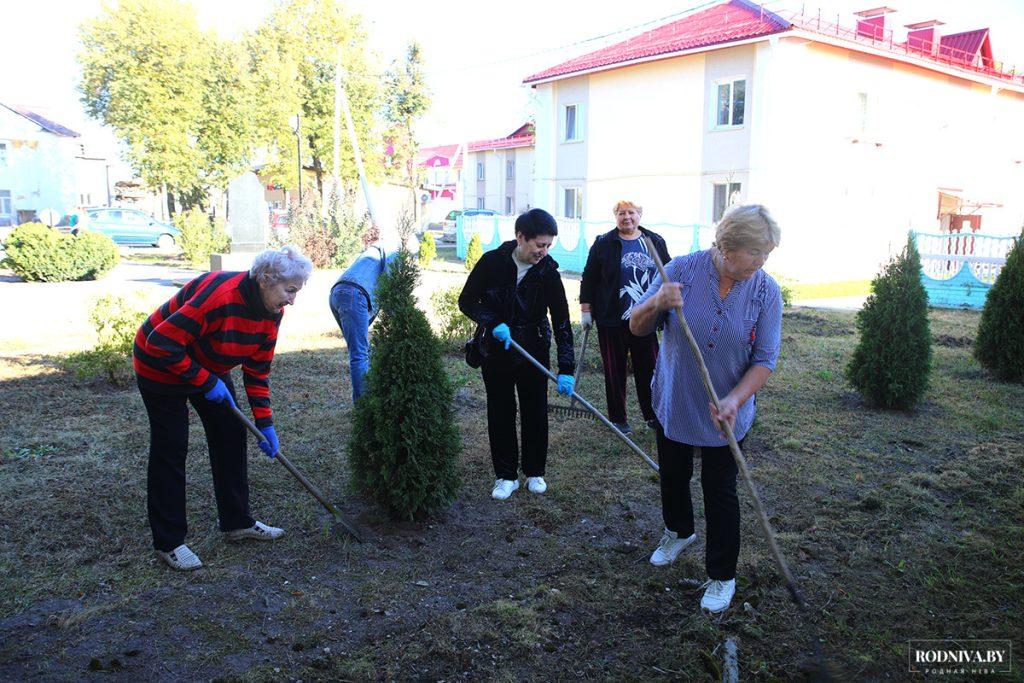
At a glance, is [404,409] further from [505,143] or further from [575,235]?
[505,143]

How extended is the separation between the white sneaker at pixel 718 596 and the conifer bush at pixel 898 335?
3.65m

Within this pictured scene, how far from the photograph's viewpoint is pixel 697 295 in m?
2.98

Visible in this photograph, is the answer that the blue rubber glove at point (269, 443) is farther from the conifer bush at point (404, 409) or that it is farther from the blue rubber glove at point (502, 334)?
the blue rubber glove at point (502, 334)

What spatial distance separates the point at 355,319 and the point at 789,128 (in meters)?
17.6

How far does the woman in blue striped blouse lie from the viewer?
2805 millimetres

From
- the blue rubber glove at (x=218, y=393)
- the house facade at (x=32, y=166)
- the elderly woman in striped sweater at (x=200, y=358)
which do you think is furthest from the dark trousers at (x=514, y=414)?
the house facade at (x=32, y=166)

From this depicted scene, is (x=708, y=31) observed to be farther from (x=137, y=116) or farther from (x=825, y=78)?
(x=137, y=116)

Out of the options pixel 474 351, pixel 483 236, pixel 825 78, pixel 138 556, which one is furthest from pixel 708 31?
pixel 138 556

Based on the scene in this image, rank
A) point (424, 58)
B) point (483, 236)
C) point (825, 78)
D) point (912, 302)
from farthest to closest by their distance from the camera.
Answer: point (424, 58), point (483, 236), point (825, 78), point (912, 302)

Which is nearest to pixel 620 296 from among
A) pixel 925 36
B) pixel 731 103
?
pixel 731 103

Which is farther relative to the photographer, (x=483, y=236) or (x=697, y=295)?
(x=483, y=236)

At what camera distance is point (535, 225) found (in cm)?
403

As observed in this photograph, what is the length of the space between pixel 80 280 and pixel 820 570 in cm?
1596

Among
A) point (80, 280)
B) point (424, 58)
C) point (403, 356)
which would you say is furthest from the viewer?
point (424, 58)
